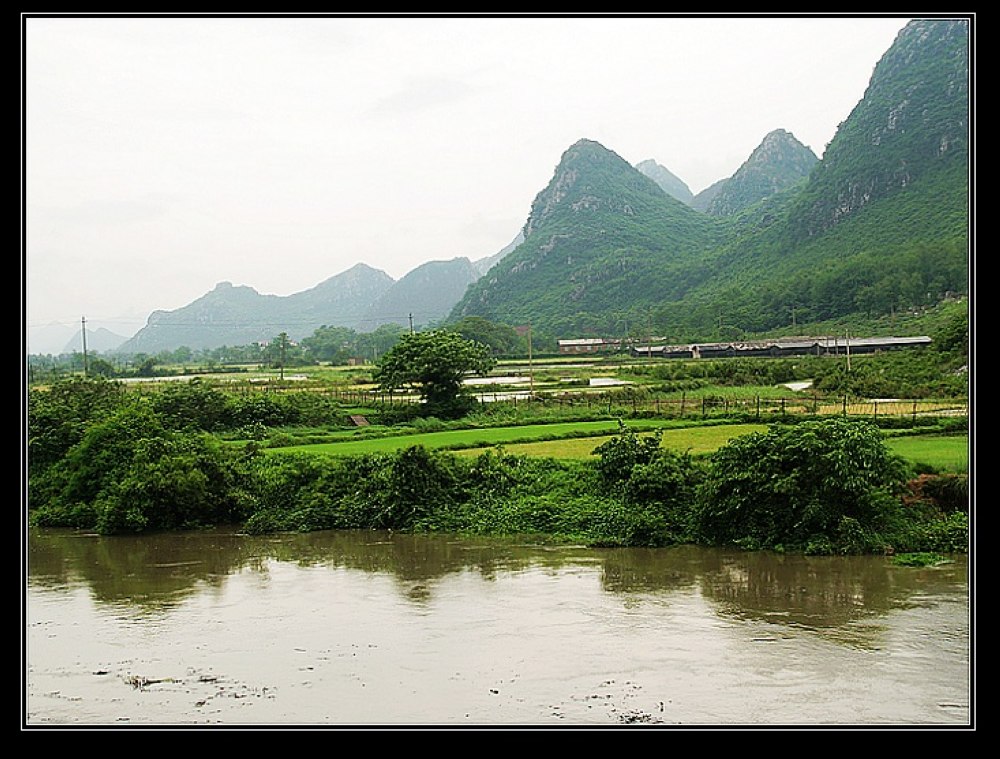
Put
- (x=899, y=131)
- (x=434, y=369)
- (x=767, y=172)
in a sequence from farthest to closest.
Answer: (x=767, y=172)
(x=899, y=131)
(x=434, y=369)

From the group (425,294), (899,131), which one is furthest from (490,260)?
(899,131)

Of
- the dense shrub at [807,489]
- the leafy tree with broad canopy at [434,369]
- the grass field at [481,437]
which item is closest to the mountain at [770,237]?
the leafy tree with broad canopy at [434,369]

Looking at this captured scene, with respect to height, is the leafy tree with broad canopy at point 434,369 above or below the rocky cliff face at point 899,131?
below

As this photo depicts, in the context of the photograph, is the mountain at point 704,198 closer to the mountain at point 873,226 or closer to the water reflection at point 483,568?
the mountain at point 873,226

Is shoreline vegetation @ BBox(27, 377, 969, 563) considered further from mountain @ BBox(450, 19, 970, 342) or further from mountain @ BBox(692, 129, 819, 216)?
mountain @ BBox(692, 129, 819, 216)

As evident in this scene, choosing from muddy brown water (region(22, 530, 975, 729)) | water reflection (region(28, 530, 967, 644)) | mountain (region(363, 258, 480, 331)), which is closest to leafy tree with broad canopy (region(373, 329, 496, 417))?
water reflection (region(28, 530, 967, 644))

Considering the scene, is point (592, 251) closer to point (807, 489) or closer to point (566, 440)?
point (566, 440)

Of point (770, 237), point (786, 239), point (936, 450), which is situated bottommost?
point (936, 450)
